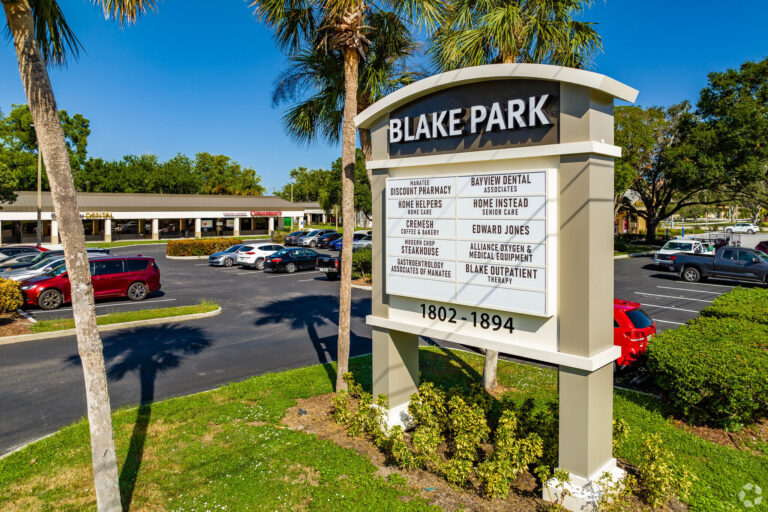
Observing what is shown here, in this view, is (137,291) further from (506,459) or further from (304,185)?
(304,185)

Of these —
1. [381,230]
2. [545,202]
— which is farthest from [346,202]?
[545,202]

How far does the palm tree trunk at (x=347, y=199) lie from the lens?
9.53 meters

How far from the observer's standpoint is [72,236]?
17.3 ft

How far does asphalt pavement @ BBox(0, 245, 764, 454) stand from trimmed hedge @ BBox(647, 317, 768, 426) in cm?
635

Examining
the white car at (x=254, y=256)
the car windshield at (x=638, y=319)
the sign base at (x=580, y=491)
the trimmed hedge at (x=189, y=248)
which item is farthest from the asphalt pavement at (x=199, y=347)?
the trimmed hedge at (x=189, y=248)

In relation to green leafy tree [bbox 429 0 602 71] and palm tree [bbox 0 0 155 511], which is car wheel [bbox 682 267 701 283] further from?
palm tree [bbox 0 0 155 511]

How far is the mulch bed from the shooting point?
551 inches

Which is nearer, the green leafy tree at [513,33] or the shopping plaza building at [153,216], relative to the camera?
the green leafy tree at [513,33]

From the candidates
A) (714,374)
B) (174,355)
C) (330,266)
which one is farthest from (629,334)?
(330,266)

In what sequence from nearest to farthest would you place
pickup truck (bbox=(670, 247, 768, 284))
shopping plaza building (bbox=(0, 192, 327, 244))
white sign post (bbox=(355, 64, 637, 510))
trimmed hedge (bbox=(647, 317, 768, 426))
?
1. white sign post (bbox=(355, 64, 637, 510))
2. trimmed hedge (bbox=(647, 317, 768, 426))
3. pickup truck (bbox=(670, 247, 768, 284))
4. shopping plaza building (bbox=(0, 192, 327, 244))

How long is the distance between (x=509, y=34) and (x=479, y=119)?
4.10 meters

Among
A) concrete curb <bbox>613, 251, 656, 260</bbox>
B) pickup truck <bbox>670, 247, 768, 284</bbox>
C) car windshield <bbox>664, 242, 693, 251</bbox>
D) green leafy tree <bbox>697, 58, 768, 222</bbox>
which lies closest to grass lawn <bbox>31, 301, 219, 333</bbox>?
pickup truck <bbox>670, 247, 768, 284</bbox>

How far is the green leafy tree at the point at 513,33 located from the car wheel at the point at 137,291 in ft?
49.6

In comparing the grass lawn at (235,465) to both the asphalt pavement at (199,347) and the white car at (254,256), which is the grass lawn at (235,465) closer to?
the asphalt pavement at (199,347)
